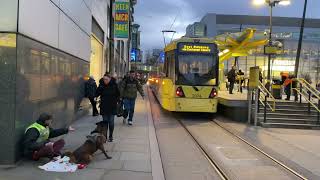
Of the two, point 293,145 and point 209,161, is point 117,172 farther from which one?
point 293,145

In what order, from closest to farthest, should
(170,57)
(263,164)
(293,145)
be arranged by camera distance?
1. (263,164)
2. (293,145)
3. (170,57)

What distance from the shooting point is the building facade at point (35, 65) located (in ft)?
29.7

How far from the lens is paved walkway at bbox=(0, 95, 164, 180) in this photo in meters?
8.56

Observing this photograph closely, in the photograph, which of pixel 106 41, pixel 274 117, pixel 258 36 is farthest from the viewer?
pixel 106 41

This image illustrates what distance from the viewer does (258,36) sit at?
31969mm

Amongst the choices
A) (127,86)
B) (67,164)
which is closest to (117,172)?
(67,164)

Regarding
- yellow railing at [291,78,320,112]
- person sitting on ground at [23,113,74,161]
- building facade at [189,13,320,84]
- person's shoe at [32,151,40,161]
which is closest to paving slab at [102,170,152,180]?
person sitting on ground at [23,113,74,161]

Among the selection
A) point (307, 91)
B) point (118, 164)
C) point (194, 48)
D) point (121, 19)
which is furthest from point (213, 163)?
point (121, 19)

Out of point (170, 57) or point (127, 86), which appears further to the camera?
point (170, 57)

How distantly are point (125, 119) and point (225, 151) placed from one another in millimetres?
6389

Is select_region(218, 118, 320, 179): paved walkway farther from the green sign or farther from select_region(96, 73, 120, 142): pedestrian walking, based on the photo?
the green sign

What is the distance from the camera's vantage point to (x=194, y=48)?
70.2 ft

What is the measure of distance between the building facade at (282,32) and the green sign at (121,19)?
57106 mm

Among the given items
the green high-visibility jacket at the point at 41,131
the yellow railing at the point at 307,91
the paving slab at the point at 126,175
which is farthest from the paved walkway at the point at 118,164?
the yellow railing at the point at 307,91
